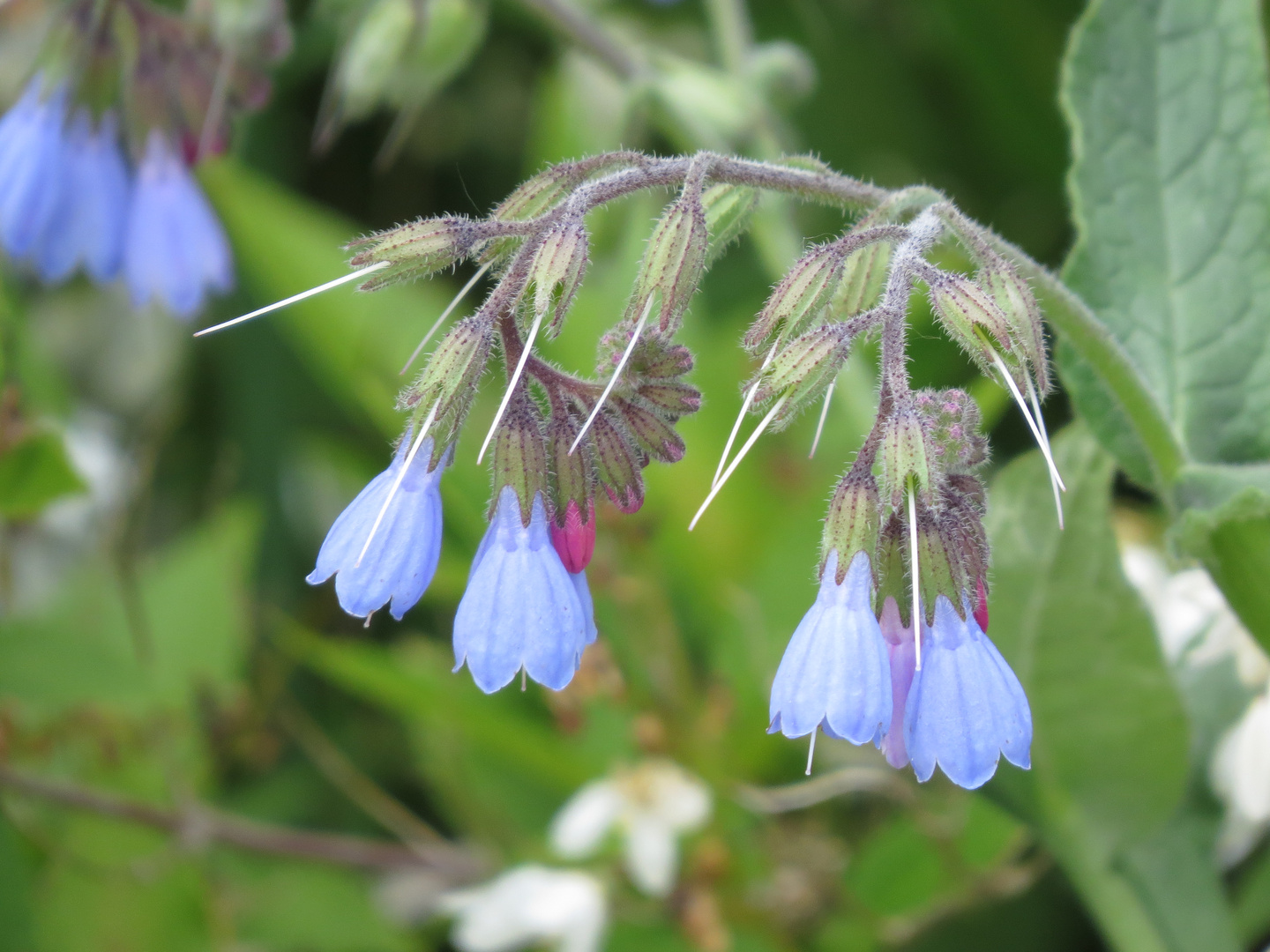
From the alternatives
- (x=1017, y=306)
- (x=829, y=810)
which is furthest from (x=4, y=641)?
(x=1017, y=306)

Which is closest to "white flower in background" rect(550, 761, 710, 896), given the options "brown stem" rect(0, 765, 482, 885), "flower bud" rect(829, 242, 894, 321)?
"brown stem" rect(0, 765, 482, 885)

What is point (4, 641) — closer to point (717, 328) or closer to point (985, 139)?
point (717, 328)

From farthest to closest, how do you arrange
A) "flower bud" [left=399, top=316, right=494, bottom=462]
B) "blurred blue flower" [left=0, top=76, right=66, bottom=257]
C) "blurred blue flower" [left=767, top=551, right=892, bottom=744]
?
1. "blurred blue flower" [left=0, top=76, right=66, bottom=257]
2. "flower bud" [left=399, top=316, right=494, bottom=462]
3. "blurred blue flower" [left=767, top=551, right=892, bottom=744]

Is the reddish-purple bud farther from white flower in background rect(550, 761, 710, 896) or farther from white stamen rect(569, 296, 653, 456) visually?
white flower in background rect(550, 761, 710, 896)

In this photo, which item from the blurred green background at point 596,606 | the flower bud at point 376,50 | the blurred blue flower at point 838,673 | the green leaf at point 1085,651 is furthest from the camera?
the flower bud at point 376,50

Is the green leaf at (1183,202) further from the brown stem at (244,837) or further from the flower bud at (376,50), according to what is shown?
the brown stem at (244,837)

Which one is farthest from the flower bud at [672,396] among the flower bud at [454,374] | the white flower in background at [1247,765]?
the white flower in background at [1247,765]

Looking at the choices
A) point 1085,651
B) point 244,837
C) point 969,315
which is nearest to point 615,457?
point 969,315
